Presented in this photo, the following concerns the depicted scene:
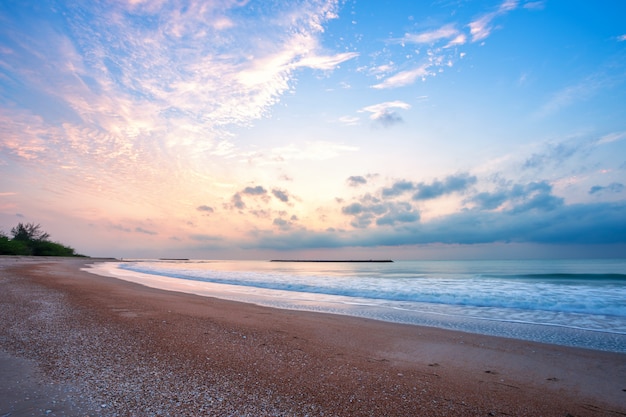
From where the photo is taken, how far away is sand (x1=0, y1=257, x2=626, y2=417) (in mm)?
3508

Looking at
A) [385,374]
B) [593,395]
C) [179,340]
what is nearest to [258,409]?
[385,374]

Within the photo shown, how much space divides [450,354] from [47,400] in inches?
233

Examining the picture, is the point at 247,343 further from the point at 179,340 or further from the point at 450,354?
the point at 450,354

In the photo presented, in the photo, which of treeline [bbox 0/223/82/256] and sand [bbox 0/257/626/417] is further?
treeline [bbox 0/223/82/256]

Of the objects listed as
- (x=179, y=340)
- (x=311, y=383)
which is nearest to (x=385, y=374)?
(x=311, y=383)

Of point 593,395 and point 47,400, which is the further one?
point 593,395

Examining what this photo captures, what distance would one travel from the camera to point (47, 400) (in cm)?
343

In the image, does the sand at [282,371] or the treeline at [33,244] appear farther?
the treeline at [33,244]

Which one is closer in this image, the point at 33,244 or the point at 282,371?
the point at 282,371

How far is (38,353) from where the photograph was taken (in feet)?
16.2

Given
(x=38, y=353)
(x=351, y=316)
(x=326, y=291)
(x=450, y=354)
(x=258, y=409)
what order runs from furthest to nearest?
(x=326, y=291), (x=351, y=316), (x=450, y=354), (x=38, y=353), (x=258, y=409)

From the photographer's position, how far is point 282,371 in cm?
461

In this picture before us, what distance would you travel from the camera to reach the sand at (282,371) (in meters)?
3.51

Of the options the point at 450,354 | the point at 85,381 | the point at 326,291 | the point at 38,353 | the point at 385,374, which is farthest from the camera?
the point at 326,291
